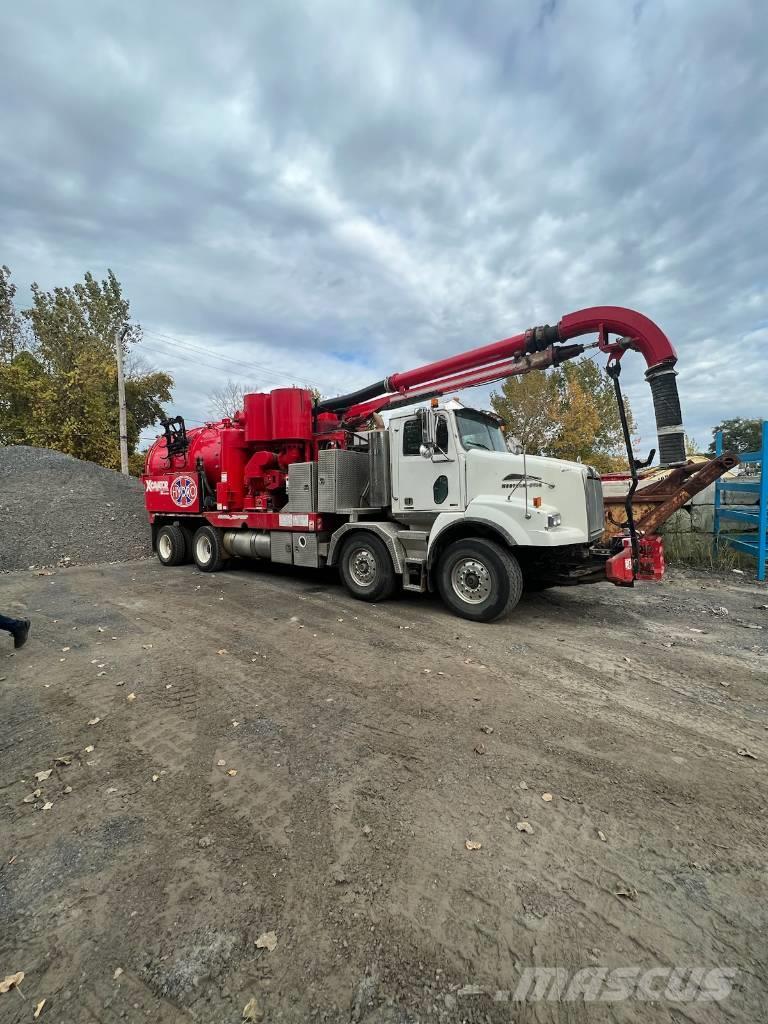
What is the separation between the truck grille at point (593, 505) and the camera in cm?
611

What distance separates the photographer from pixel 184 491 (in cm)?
1054

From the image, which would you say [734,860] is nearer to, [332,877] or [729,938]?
[729,938]

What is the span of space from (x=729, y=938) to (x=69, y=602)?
324 inches

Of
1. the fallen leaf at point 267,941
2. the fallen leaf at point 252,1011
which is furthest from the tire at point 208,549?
the fallen leaf at point 252,1011

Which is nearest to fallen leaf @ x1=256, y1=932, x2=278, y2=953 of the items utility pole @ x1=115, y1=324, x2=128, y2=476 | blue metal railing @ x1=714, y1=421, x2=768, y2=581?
blue metal railing @ x1=714, y1=421, x2=768, y2=581

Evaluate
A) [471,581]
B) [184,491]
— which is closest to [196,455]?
[184,491]

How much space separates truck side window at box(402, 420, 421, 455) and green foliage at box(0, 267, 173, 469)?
792 inches

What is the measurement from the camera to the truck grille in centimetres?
611

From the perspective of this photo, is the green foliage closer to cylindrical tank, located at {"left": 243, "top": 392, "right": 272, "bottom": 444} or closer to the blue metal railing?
cylindrical tank, located at {"left": 243, "top": 392, "right": 272, "bottom": 444}

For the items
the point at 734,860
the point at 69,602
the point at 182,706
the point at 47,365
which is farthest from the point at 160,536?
the point at 47,365

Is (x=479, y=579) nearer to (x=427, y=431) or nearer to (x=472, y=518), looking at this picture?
(x=472, y=518)

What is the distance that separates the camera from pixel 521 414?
22.9 m

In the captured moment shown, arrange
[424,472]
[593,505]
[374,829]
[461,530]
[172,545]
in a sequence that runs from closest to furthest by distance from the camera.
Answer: [374,829]
[593,505]
[461,530]
[424,472]
[172,545]

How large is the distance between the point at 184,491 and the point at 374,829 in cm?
948
